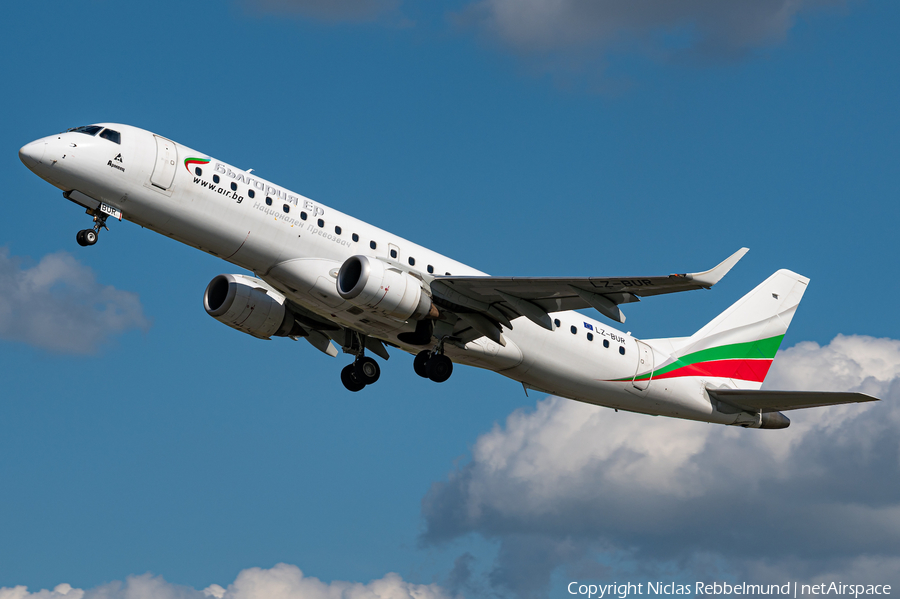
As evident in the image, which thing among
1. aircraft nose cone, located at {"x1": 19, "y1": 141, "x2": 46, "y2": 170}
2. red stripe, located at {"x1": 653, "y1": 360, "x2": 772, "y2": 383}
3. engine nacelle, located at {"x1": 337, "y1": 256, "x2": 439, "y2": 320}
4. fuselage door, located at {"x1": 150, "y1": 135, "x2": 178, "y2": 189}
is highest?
red stripe, located at {"x1": 653, "y1": 360, "x2": 772, "y2": 383}

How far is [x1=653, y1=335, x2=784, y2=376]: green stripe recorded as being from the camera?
36.1 metres

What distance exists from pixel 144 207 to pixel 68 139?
2.56 meters

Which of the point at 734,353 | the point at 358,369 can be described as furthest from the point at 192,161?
the point at 734,353

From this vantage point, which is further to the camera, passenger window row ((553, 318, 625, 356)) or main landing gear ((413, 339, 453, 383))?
passenger window row ((553, 318, 625, 356))

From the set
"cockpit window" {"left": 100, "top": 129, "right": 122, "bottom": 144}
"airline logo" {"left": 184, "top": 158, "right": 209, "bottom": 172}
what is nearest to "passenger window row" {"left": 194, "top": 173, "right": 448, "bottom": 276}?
"airline logo" {"left": 184, "top": 158, "right": 209, "bottom": 172}

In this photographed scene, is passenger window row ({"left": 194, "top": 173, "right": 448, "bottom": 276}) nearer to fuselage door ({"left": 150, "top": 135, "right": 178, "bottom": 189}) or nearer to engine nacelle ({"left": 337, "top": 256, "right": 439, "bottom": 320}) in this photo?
fuselage door ({"left": 150, "top": 135, "right": 178, "bottom": 189})

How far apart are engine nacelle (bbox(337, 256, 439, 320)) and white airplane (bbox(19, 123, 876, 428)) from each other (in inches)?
1.6

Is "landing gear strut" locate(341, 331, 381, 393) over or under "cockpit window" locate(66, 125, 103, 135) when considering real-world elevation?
under

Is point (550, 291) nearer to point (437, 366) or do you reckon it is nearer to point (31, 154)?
point (437, 366)

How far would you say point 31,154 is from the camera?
2666 cm

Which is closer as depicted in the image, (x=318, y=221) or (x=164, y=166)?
(x=164, y=166)

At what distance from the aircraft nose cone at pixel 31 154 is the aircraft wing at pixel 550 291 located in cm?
1101

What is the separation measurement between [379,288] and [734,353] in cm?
1603

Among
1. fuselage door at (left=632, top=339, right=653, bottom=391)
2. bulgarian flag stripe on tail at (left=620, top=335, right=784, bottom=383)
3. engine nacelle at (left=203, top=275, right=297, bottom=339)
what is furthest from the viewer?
bulgarian flag stripe on tail at (left=620, top=335, right=784, bottom=383)
